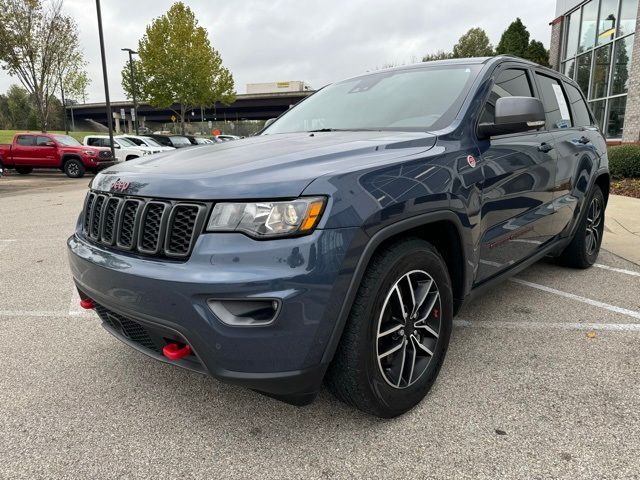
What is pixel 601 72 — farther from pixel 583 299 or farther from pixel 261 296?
pixel 261 296

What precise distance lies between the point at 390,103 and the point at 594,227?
2806 mm

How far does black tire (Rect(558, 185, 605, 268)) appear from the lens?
4.20 m

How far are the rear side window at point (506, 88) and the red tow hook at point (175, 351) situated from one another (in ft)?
6.45

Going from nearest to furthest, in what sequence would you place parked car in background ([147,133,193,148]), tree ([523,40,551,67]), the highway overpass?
1. parked car in background ([147,133,193,148])
2. tree ([523,40,551,67])
3. the highway overpass

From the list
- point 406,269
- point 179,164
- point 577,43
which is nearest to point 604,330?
point 406,269

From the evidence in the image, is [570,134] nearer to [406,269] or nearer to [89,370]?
[406,269]

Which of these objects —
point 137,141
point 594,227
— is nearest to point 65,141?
point 137,141

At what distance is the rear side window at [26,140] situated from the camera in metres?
18.0

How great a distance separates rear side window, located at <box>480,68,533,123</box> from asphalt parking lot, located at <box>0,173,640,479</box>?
1.42 meters

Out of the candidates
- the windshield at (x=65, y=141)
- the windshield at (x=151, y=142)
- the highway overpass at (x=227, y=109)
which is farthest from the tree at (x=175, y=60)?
the highway overpass at (x=227, y=109)

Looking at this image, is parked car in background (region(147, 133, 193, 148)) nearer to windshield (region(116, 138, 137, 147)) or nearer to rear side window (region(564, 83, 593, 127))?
windshield (region(116, 138, 137, 147))

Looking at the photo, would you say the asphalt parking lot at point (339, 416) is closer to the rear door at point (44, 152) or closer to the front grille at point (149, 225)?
the front grille at point (149, 225)

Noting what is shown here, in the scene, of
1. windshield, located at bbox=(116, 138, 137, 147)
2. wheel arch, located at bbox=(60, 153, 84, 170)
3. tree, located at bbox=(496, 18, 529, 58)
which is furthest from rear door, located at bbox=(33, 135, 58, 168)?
tree, located at bbox=(496, 18, 529, 58)

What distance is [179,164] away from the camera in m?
2.17
